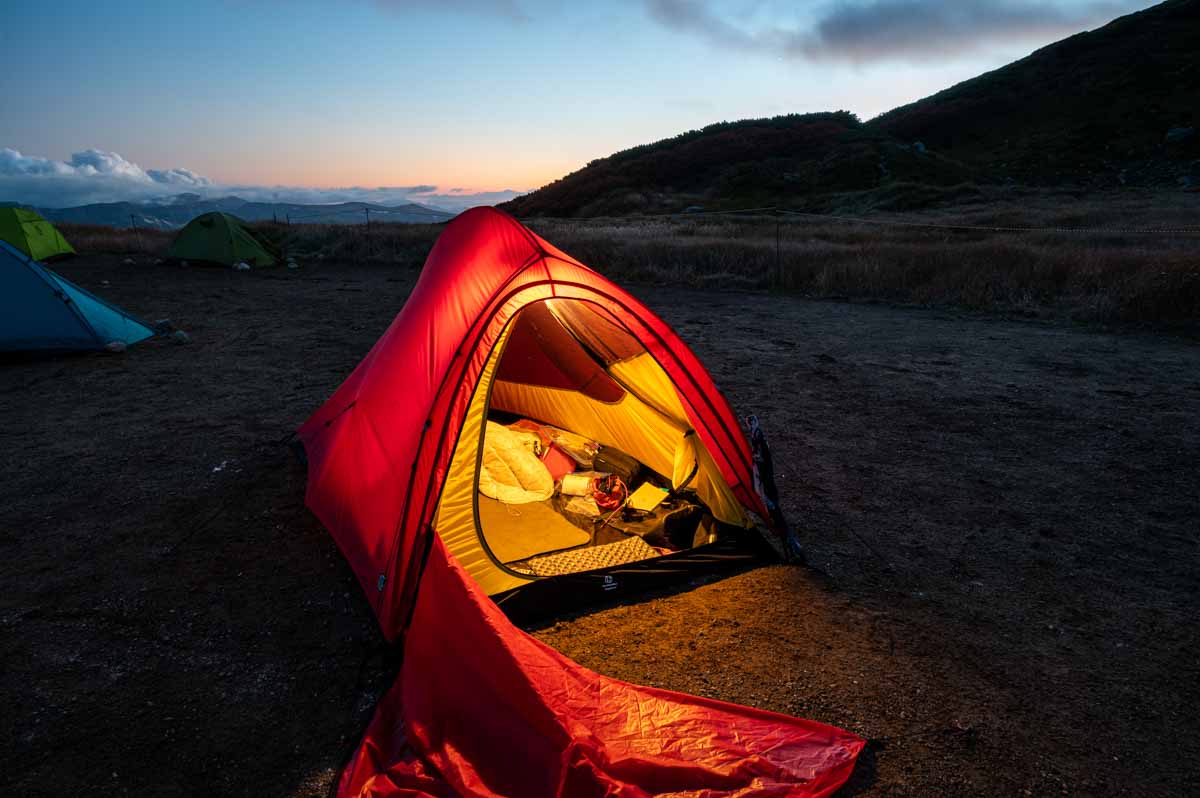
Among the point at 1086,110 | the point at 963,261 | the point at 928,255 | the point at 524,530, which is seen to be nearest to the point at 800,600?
the point at 524,530

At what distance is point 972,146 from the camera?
1810 inches

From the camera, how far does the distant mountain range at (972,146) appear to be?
3344cm

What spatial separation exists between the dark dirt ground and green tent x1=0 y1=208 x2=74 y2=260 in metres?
16.5

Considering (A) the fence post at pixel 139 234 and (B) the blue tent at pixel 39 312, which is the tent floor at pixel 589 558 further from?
(A) the fence post at pixel 139 234

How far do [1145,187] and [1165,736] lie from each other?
3569 centimetres

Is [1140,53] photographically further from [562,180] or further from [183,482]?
[183,482]

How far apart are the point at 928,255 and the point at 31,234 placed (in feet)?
81.0

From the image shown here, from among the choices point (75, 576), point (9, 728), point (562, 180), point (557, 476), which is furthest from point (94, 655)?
point (562, 180)

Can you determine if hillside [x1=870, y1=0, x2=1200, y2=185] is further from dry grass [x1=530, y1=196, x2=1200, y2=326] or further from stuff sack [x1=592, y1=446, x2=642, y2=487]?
stuff sack [x1=592, y1=446, x2=642, y2=487]

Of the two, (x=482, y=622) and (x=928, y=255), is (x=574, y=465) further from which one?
(x=928, y=255)

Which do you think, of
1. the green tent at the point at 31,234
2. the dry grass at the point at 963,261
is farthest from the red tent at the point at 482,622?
the green tent at the point at 31,234

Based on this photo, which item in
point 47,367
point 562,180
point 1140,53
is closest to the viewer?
point 47,367

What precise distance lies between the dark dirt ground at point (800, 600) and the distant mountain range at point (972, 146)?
80.7 ft

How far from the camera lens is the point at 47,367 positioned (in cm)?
862
